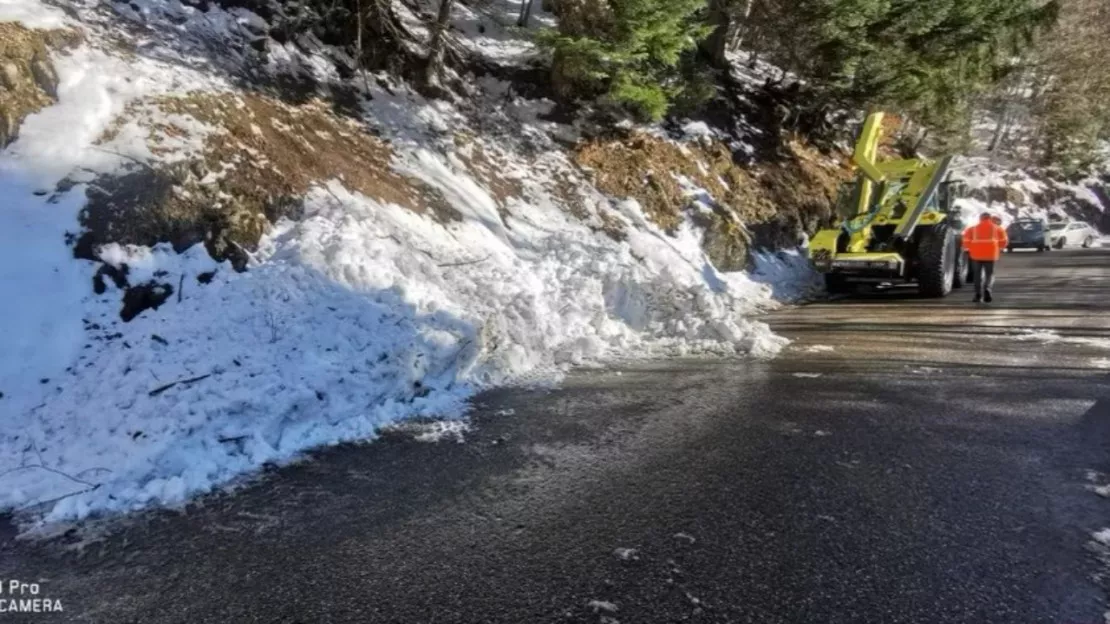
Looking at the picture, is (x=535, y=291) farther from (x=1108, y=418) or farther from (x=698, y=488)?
(x=1108, y=418)

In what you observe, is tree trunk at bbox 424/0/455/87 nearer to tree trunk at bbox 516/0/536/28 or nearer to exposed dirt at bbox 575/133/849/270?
exposed dirt at bbox 575/133/849/270

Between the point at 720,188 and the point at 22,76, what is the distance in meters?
12.8

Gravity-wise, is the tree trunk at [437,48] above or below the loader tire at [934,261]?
above

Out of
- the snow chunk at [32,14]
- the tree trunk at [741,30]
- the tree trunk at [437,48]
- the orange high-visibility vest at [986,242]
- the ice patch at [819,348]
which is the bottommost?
the ice patch at [819,348]

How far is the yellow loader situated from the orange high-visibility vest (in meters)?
0.61

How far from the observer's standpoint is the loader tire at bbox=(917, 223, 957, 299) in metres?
12.8

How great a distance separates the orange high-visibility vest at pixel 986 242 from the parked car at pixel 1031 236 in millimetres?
17814

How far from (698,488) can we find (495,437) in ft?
5.72

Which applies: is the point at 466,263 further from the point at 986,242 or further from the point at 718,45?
the point at 718,45

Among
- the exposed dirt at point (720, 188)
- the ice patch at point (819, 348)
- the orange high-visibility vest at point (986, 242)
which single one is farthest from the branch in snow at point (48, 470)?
the orange high-visibility vest at point (986, 242)

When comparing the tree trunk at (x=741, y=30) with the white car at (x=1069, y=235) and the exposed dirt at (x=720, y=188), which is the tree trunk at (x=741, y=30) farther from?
the white car at (x=1069, y=235)

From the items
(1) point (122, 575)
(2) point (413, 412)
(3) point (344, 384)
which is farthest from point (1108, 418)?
(1) point (122, 575)

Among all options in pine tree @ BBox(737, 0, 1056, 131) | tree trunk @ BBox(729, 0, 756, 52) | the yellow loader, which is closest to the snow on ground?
the yellow loader

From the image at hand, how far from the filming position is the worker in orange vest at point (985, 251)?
469 inches
